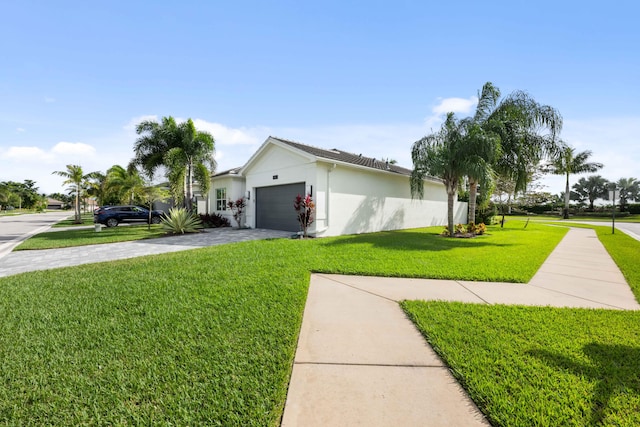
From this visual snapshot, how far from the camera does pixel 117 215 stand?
18.4m

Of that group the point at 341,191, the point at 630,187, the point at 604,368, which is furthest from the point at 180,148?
the point at 630,187

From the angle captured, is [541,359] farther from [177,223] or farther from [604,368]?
[177,223]

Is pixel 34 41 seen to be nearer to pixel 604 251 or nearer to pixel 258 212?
pixel 258 212

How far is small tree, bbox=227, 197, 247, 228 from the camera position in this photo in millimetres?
16016

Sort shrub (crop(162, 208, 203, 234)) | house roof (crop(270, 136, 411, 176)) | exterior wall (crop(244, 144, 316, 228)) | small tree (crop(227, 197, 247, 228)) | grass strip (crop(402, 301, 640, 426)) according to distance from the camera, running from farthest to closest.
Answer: small tree (crop(227, 197, 247, 228)) → house roof (crop(270, 136, 411, 176)) → shrub (crop(162, 208, 203, 234)) → exterior wall (crop(244, 144, 316, 228)) → grass strip (crop(402, 301, 640, 426))

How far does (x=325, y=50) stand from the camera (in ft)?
34.8

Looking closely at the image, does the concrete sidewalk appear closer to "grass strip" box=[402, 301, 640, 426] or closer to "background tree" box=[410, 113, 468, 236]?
"grass strip" box=[402, 301, 640, 426]

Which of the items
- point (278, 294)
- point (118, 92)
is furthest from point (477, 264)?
point (118, 92)

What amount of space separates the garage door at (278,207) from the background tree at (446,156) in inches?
243

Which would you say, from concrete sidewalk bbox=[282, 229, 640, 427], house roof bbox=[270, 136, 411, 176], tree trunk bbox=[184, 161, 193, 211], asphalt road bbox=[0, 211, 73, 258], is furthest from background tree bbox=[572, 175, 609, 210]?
asphalt road bbox=[0, 211, 73, 258]

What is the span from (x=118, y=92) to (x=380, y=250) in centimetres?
1266

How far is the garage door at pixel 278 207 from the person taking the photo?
43.7ft

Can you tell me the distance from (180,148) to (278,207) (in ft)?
22.8

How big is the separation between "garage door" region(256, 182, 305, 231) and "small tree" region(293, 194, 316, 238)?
1122 millimetres
